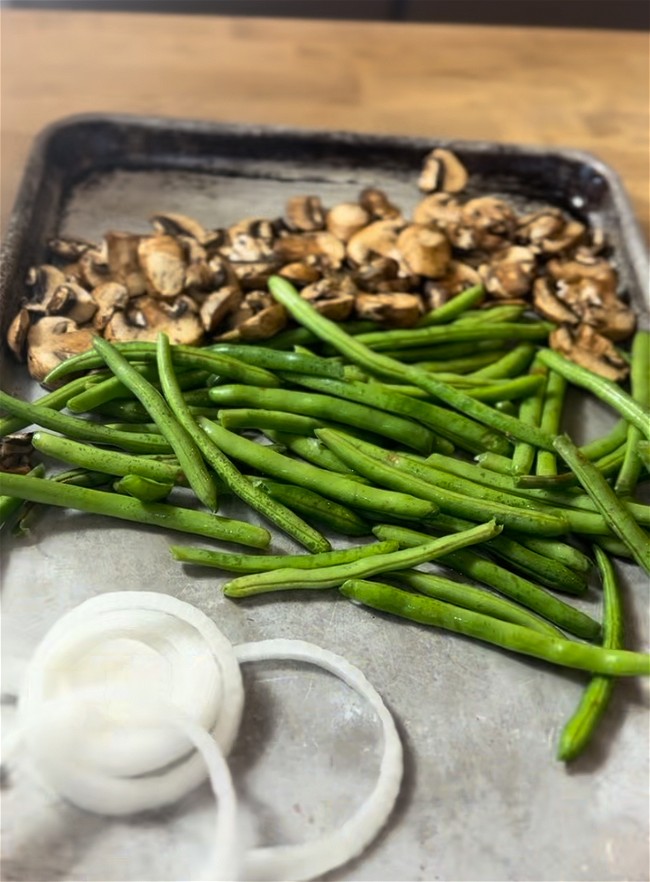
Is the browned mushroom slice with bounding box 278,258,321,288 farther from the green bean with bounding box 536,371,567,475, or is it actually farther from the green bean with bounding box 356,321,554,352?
the green bean with bounding box 536,371,567,475

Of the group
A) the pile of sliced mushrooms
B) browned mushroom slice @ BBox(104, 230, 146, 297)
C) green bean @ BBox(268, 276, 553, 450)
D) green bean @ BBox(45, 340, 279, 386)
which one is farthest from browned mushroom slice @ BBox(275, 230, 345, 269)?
green bean @ BBox(45, 340, 279, 386)

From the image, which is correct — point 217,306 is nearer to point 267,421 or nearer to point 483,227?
point 267,421

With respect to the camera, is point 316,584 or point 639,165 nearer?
point 316,584

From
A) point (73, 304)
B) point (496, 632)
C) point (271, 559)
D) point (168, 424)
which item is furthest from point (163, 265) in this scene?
point (496, 632)

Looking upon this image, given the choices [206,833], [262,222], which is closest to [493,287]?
[262,222]

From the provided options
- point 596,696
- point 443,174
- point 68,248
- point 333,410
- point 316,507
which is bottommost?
point 596,696

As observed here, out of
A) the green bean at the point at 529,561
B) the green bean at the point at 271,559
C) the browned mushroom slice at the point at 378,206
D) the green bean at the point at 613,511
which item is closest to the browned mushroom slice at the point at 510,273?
the browned mushroom slice at the point at 378,206

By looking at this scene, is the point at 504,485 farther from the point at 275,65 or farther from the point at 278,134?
the point at 275,65

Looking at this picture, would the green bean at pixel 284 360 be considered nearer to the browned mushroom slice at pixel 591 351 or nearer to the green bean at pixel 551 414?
the green bean at pixel 551 414
